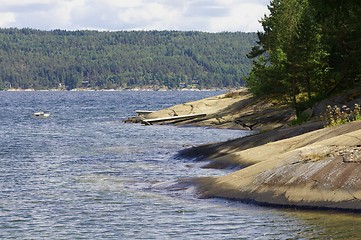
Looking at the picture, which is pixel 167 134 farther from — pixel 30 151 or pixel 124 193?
pixel 124 193

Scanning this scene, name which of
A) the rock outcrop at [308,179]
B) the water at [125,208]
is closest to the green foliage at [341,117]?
the rock outcrop at [308,179]

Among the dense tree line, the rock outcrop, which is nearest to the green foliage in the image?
the rock outcrop

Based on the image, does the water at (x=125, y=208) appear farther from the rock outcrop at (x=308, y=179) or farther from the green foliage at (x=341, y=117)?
the green foliage at (x=341, y=117)

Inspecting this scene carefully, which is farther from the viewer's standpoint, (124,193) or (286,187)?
(124,193)

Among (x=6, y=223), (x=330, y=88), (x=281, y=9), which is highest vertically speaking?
(x=281, y=9)

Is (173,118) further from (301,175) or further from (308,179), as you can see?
(308,179)

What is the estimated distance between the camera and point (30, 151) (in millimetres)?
55688

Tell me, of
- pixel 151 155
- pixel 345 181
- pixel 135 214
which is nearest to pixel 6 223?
pixel 135 214

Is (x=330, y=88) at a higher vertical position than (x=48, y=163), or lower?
higher

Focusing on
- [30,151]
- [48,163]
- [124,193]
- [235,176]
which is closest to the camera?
[235,176]

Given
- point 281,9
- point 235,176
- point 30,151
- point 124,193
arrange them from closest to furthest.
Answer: point 235,176, point 124,193, point 30,151, point 281,9

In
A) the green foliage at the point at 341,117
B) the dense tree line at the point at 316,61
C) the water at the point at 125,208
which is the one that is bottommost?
the water at the point at 125,208

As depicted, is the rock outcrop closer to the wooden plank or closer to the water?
the water

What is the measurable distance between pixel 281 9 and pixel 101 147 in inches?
1298
